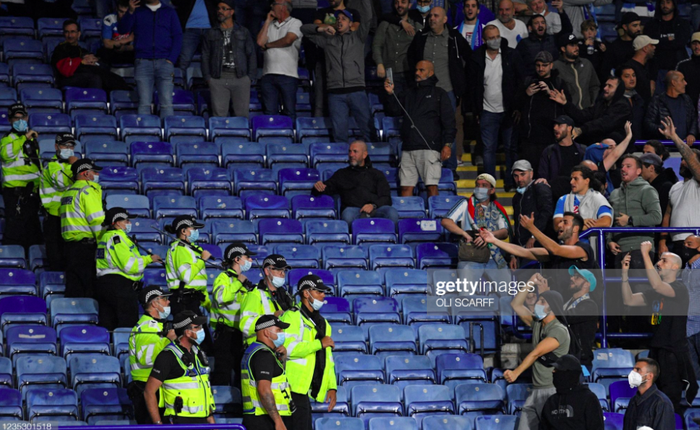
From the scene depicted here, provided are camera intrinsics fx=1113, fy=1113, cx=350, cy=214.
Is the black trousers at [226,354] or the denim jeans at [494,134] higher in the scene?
the denim jeans at [494,134]

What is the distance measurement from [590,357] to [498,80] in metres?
4.20

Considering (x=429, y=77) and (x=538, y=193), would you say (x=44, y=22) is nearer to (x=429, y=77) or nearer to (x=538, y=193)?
(x=429, y=77)

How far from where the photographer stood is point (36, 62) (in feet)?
43.8

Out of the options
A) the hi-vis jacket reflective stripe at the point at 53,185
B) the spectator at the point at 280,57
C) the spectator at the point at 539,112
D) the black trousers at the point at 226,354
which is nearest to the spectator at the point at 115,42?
the spectator at the point at 280,57

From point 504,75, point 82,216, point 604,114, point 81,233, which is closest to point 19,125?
point 82,216

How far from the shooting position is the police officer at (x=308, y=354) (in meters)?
8.80

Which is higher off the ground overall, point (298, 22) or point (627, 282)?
point (298, 22)

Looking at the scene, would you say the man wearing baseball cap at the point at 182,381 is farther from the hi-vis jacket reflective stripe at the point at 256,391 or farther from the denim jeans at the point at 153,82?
the denim jeans at the point at 153,82

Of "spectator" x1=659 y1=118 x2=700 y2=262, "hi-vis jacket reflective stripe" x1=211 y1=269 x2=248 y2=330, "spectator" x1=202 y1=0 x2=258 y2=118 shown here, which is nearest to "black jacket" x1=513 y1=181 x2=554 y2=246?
"spectator" x1=659 y1=118 x2=700 y2=262

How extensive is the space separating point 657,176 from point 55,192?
6008 millimetres

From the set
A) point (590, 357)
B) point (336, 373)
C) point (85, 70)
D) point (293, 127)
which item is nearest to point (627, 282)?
point (590, 357)

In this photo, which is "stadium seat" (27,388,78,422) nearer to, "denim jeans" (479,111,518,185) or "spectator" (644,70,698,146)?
"denim jeans" (479,111,518,185)

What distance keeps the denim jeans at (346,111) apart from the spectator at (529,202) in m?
2.48

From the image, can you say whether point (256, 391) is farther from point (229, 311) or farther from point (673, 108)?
point (673, 108)
